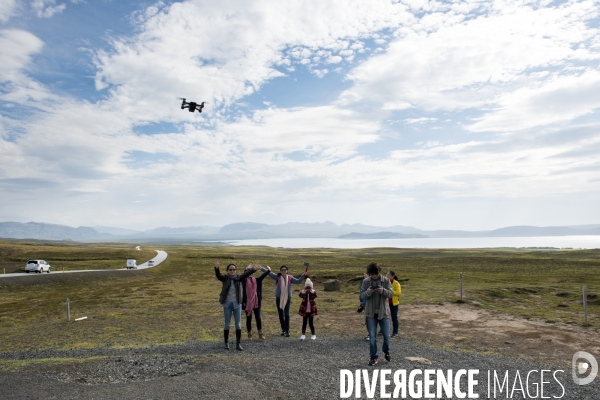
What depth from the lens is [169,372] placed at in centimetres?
1088

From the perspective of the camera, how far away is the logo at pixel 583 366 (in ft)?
34.0

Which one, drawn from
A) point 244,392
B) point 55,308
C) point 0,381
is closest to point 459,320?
point 244,392

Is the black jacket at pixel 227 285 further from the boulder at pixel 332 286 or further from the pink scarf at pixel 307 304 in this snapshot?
the boulder at pixel 332 286

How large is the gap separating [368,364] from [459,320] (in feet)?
35.2

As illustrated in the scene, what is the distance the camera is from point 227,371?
1061 cm

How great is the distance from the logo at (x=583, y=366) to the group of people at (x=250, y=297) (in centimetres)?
815

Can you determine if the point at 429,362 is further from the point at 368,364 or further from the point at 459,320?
the point at 459,320

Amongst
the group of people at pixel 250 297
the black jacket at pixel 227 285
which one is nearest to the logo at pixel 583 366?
the group of people at pixel 250 297

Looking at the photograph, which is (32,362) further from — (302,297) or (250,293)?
(302,297)

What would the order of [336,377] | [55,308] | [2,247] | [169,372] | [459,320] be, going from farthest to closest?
1. [2,247]
2. [55,308]
3. [459,320]
4. [169,372]
5. [336,377]

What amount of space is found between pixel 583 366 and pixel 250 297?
10938 millimetres

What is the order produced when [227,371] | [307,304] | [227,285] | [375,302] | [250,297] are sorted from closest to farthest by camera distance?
[227,371], [375,302], [227,285], [250,297], [307,304]

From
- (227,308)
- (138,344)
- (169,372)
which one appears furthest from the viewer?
(138,344)

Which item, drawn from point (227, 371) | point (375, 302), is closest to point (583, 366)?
point (375, 302)
